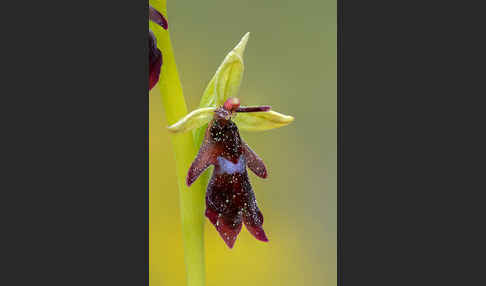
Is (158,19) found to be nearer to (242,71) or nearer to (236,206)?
(242,71)

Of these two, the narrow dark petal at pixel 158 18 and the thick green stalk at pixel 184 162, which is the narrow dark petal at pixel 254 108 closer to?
the thick green stalk at pixel 184 162

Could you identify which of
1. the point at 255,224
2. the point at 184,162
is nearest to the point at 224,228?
the point at 255,224

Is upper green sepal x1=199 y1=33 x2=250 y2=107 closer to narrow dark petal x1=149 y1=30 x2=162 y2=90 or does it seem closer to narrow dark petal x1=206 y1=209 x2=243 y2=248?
narrow dark petal x1=149 y1=30 x2=162 y2=90

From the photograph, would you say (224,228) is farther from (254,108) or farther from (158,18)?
(158,18)

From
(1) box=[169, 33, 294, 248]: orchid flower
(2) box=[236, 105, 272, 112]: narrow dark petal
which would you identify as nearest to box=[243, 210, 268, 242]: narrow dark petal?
(1) box=[169, 33, 294, 248]: orchid flower

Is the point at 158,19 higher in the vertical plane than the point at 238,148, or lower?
higher

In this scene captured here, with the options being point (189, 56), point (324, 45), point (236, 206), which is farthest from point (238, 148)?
point (324, 45)
